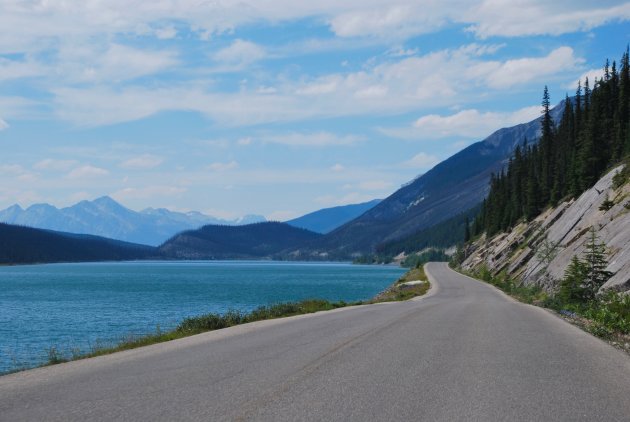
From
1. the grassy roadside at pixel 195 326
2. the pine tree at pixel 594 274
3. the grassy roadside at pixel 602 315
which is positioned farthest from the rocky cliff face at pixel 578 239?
the grassy roadside at pixel 195 326

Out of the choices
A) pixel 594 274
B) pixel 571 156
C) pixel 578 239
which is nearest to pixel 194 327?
pixel 594 274

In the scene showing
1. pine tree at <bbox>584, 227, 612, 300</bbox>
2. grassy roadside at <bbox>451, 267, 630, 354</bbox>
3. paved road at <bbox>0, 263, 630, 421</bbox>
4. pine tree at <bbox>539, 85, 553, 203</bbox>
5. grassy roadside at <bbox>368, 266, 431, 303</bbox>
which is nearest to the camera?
paved road at <bbox>0, 263, 630, 421</bbox>

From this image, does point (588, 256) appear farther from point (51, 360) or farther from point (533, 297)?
point (51, 360)

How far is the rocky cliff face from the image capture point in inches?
1331

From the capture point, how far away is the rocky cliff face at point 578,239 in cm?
3381

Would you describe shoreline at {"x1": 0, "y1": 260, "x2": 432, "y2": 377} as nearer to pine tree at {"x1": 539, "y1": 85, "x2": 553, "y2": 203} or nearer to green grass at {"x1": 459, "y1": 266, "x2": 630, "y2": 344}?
green grass at {"x1": 459, "y1": 266, "x2": 630, "y2": 344}

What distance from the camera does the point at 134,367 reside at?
44.1 feet

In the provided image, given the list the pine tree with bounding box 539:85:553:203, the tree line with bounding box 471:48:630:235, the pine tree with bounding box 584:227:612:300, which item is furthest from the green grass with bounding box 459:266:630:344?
the pine tree with bounding box 539:85:553:203

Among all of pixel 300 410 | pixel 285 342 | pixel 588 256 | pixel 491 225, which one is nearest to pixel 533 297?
pixel 588 256

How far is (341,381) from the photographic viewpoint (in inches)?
443

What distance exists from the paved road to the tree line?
176 feet

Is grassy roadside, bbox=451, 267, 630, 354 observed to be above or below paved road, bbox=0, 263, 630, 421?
below

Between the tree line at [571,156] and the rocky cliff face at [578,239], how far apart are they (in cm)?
569

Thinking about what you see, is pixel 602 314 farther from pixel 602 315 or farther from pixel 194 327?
pixel 194 327
